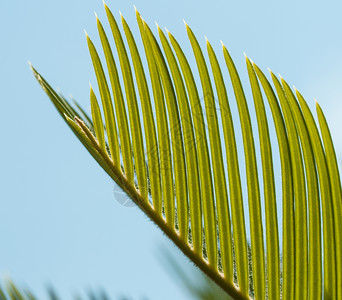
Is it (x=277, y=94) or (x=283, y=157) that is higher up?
(x=277, y=94)

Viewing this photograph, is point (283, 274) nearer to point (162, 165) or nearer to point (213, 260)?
point (213, 260)

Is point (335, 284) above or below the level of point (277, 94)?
below

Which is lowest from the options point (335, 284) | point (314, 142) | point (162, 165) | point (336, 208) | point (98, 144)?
point (335, 284)

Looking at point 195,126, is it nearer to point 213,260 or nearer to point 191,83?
point 191,83

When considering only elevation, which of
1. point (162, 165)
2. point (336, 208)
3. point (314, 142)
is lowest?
point (336, 208)

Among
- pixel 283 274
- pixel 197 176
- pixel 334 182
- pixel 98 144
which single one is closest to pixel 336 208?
pixel 334 182

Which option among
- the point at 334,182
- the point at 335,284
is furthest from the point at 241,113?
the point at 335,284
